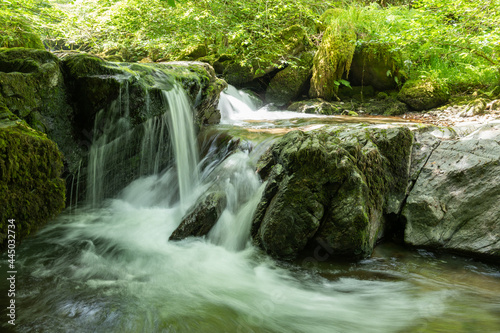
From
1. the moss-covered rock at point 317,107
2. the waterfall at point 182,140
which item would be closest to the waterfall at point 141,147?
the waterfall at point 182,140

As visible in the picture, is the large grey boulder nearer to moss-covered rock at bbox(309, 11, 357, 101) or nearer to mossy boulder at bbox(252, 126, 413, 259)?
mossy boulder at bbox(252, 126, 413, 259)

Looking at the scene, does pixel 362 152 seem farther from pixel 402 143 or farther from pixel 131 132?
pixel 131 132

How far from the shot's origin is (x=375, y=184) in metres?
3.99

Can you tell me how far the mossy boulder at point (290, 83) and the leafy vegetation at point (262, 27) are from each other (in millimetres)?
607

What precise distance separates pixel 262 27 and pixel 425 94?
18.1 feet

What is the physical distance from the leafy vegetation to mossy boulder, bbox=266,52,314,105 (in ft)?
1.99

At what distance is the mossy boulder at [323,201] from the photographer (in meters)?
3.45

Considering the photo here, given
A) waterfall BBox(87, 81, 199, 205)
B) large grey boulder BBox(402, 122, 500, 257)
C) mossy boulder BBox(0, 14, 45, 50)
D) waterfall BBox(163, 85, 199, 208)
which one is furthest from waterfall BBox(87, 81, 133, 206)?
large grey boulder BBox(402, 122, 500, 257)

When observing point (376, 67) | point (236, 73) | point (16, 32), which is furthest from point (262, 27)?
point (16, 32)

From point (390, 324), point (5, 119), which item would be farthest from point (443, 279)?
point (5, 119)

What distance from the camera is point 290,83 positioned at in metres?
10.8

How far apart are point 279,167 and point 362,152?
4.24ft

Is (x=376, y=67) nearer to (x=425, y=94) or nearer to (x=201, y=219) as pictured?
(x=425, y=94)

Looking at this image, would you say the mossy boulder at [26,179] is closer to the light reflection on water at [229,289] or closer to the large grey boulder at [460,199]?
the light reflection on water at [229,289]
